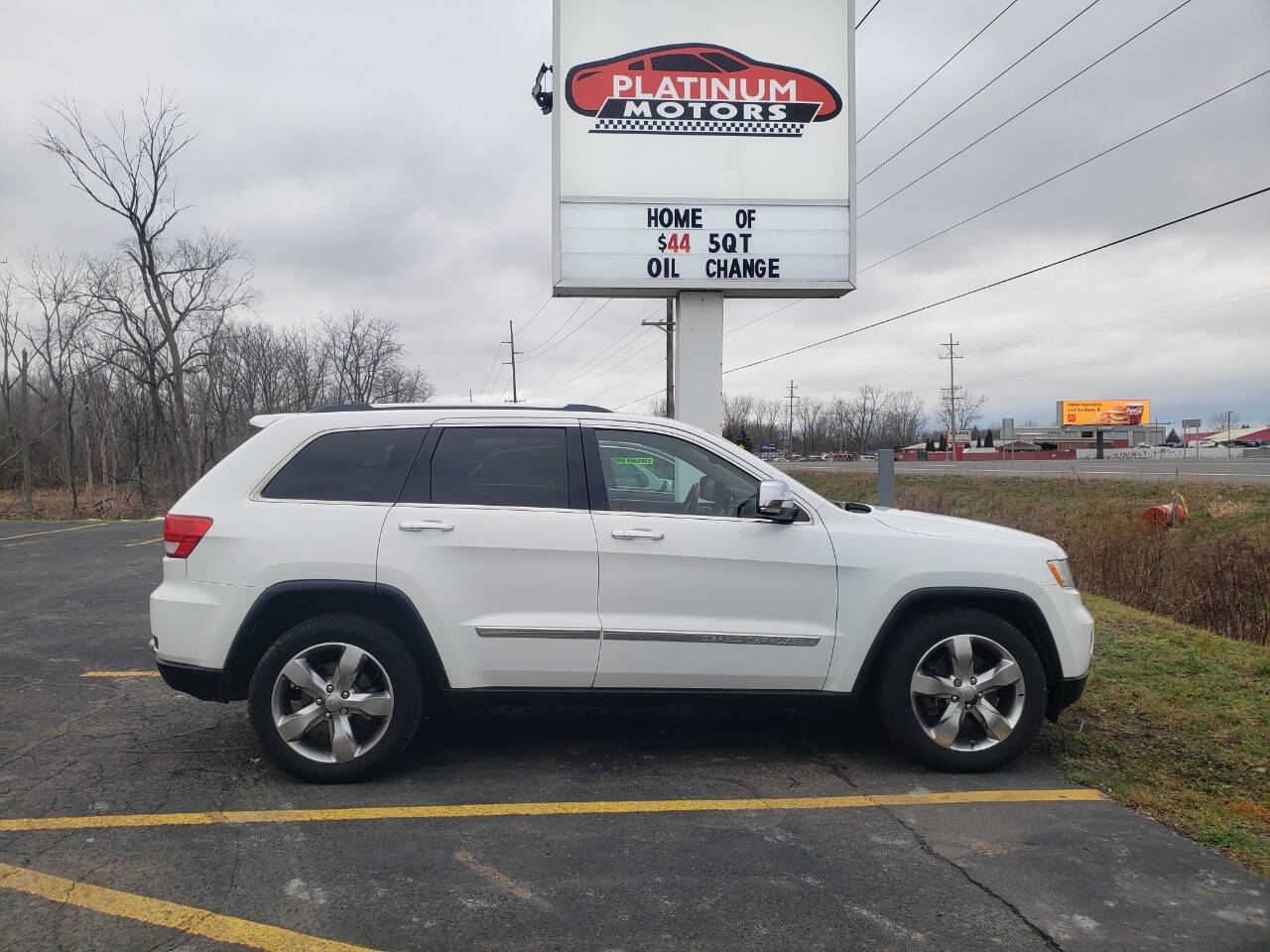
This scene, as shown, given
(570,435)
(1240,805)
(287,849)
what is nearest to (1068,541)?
(1240,805)

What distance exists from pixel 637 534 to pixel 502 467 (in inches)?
31.5

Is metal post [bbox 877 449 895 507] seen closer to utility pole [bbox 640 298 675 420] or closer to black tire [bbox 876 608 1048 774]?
black tire [bbox 876 608 1048 774]

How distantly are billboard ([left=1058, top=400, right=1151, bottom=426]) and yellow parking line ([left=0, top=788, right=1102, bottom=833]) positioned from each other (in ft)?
361

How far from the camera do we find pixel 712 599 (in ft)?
14.8

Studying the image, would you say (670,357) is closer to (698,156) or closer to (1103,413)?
(698,156)

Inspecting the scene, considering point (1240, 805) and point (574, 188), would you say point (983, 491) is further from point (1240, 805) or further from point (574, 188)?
point (1240, 805)

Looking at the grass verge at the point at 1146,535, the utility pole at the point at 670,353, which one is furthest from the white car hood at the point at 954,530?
the utility pole at the point at 670,353

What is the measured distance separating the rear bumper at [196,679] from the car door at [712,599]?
186 cm

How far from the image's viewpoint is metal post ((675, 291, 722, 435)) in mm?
11758

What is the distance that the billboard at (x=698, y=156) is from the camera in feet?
37.6

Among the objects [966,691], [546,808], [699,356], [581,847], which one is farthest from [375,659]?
[699,356]

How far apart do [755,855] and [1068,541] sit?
14118 mm

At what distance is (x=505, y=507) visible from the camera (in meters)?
4.59

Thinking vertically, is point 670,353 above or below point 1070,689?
above
